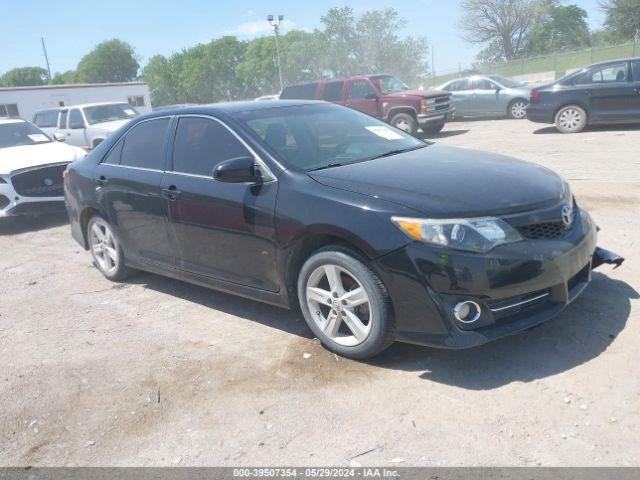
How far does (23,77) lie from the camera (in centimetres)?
12062

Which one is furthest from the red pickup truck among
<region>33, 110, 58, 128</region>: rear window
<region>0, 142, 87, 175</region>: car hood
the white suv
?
<region>0, 142, 87, 175</region>: car hood

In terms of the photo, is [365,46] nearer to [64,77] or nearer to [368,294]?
[368,294]

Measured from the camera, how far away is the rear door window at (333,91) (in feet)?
55.7

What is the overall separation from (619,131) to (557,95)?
158cm

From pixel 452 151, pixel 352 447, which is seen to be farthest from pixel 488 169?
pixel 352 447

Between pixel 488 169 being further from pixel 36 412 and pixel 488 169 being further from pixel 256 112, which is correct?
pixel 36 412

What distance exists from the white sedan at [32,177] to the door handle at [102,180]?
376cm

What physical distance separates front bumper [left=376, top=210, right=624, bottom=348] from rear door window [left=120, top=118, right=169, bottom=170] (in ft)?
8.20

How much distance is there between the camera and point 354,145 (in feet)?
15.3

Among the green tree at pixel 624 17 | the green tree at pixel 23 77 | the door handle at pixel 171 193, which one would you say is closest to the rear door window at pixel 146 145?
the door handle at pixel 171 193

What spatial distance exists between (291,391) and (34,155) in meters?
7.52

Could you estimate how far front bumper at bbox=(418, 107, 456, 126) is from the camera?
16.2 meters

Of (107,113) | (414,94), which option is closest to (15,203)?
(107,113)

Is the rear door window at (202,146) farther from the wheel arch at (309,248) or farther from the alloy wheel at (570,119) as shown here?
the alloy wheel at (570,119)
